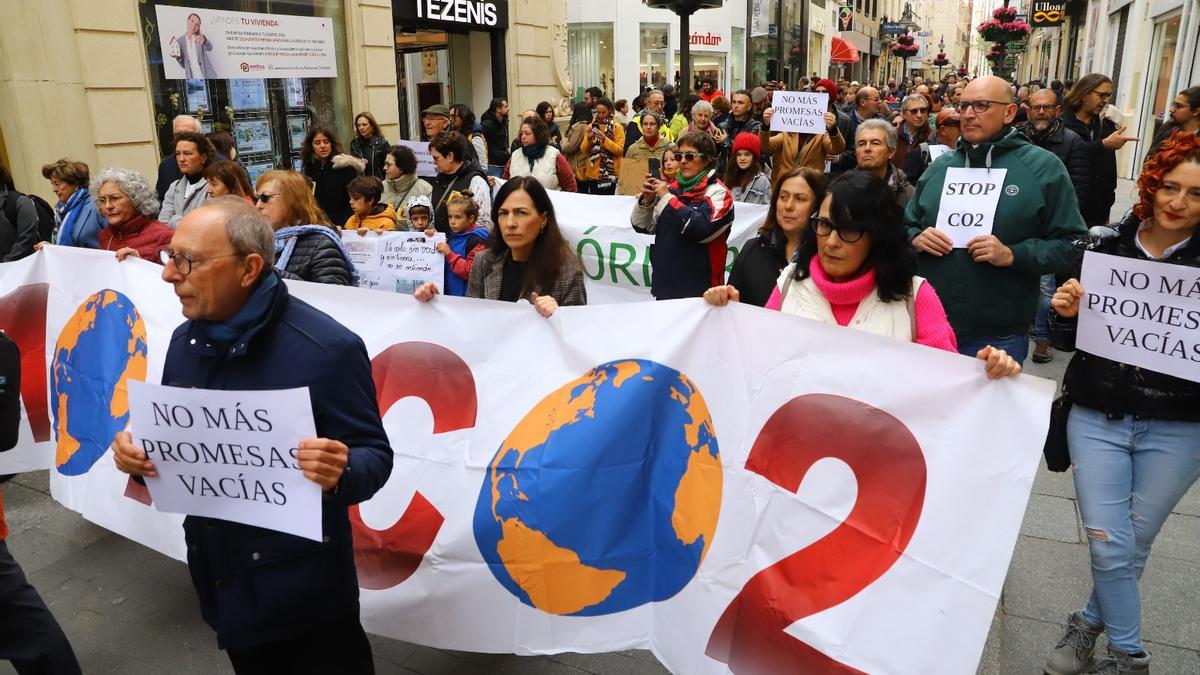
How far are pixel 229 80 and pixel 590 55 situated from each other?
19.5 metres

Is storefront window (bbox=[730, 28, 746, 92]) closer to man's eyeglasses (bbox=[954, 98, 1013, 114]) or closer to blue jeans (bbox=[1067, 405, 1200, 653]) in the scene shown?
man's eyeglasses (bbox=[954, 98, 1013, 114])

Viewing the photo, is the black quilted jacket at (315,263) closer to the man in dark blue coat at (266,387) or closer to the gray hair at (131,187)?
the gray hair at (131,187)

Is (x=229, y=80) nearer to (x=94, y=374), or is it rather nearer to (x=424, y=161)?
(x=424, y=161)

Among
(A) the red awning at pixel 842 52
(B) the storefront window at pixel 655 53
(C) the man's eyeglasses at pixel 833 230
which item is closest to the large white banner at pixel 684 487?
(C) the man's eyeglasses at pixel 833 230

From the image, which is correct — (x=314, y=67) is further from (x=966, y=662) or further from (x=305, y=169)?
(x=966, y=662)

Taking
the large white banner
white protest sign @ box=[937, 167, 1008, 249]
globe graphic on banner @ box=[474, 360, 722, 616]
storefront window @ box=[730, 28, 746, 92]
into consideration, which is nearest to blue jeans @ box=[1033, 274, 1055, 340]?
white protest sign @ box=[937, 167, 1008, 249]

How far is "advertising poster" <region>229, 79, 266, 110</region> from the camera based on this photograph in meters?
10.7

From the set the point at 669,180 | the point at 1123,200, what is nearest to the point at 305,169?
the point at 669,180

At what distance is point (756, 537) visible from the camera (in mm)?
2711

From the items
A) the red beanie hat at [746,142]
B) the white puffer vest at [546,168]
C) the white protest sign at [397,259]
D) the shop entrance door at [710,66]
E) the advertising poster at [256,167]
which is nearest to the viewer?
the white protest sign at [397,259]

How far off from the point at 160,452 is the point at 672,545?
61.5 inches

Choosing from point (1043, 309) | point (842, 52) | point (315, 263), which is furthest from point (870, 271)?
point (842, 52)

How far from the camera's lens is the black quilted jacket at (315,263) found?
3994 millimetres

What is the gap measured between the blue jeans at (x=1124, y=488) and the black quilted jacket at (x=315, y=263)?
309cm
